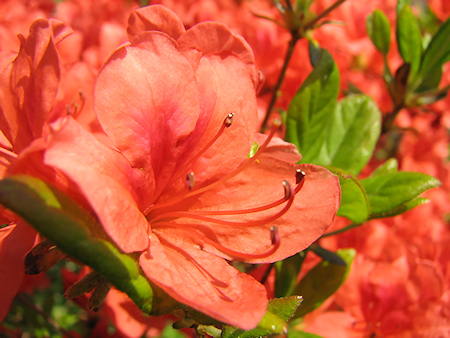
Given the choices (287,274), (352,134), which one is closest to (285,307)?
(287,274)

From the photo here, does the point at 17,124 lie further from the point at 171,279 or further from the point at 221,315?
the point at 221,315

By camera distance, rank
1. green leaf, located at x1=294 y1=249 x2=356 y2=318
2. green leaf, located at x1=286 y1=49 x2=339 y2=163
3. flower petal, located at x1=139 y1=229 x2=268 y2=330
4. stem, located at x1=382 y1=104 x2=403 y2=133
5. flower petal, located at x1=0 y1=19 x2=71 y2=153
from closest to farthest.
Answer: flower petal, located at x1=139 y1=229 x2=268 y2=330 < flower petal, located at x1=0 y1=19 x2=71 y2=153 < green leaf, located at x1=286 y1=49 x2=339 y2=163 < green leaf, located at x1=294 y1=249 x2=356 y2=318 < stem, located at x1=382 y1=104 x2=403 y2=133

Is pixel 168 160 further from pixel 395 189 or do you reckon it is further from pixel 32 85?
pixel 395 189

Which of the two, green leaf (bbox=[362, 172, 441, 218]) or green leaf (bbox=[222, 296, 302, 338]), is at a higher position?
green leaf (bbox=[362, 172, 441, 218])

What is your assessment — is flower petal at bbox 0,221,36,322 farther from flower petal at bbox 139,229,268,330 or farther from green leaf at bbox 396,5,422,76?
green leaf at bbox 396,5,422,76

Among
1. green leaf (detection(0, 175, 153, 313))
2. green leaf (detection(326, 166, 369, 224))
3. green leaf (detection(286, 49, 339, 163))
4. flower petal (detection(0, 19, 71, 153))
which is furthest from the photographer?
green leaf (detection(286, 49, 339, 163))

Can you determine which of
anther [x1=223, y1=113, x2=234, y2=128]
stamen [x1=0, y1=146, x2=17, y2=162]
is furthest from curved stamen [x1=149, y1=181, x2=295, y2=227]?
stamen [x1=0, y1=146, x2=17, y2=162]

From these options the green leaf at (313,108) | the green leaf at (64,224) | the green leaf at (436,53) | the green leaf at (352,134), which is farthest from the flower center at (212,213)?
the green leaf at (436,53)

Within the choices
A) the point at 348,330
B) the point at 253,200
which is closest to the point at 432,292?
the point at 348,330
